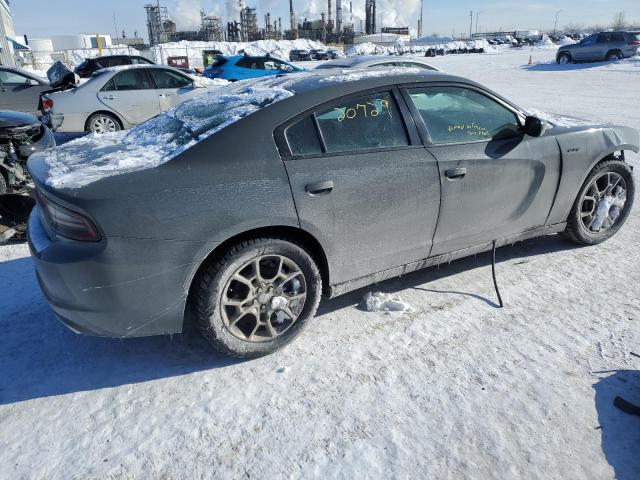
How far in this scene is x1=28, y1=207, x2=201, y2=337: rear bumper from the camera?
7.69ft

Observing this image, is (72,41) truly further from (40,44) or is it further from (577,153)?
(577,153)

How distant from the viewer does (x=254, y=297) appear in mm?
2762

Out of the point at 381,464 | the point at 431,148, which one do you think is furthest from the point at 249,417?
the point at 431,148

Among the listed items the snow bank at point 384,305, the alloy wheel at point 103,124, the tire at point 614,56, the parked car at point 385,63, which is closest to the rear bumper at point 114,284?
the snow bank at point 384,305

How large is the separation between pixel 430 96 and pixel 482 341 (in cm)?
166

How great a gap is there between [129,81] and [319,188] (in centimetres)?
847

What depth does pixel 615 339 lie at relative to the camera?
2.90 metres

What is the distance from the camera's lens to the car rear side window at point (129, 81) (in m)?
9.56

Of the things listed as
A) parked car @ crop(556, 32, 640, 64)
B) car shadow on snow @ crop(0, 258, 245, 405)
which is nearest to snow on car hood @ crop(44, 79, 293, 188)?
car shadow on snow @ crop(0, 258, 245, 405)

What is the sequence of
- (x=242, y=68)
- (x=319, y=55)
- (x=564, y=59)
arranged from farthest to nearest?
(x=319, y=55), (x=564, y=59), (x=242, y=68)

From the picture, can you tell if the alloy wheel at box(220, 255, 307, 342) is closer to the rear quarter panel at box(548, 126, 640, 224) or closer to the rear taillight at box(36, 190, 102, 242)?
the rear taillight at box(36, 190, 102, 242)

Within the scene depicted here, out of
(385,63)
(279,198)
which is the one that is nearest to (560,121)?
(279,198)

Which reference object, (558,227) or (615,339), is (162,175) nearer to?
(615,339)

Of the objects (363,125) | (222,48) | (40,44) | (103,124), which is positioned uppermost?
(40,44)
